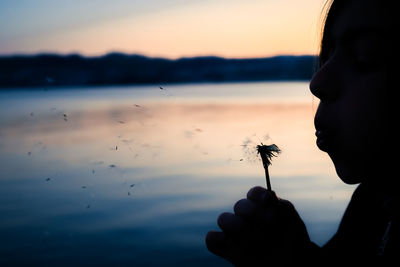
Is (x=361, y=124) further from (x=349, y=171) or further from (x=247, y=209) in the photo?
(x=247, y=209)

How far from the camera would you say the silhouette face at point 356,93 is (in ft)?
2.40

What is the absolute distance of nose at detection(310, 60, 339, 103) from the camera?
0.80 meters

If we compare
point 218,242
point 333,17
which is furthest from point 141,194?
point 333,17

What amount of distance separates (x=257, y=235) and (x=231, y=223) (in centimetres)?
8

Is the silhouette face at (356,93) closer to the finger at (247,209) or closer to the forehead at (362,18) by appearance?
the forehead at (362,18)

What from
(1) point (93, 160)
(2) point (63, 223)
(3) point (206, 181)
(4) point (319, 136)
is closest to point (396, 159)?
(4) point (319, 136)

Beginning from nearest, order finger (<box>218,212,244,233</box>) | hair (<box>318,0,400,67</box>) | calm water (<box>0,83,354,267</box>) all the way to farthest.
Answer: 1. hair (<box>318,0,400,67</box>)
2. finger (<box>218,212,244,233</box>)
3. calm water (<box>0,83,354,267</box>)

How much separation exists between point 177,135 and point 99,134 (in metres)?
2.43

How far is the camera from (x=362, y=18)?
0.77m

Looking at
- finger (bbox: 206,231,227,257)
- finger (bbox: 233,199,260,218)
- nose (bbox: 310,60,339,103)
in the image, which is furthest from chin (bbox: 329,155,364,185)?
finger (bbox: 206,231,227,257)

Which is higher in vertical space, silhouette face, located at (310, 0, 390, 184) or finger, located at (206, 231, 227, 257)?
silhouette face, located at (310, 0, 390, 184)

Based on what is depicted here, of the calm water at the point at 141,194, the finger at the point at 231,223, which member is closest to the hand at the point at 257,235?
the finger at the point at 231,223

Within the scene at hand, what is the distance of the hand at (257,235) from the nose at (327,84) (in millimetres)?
294

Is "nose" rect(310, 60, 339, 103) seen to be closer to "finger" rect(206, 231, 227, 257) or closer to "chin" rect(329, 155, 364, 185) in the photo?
"chin" rect(329, 155, 364, 185)
